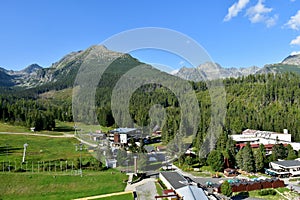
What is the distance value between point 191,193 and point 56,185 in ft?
23.6

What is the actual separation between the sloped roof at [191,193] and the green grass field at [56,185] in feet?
11.7

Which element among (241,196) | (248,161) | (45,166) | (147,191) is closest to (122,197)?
(147,191)

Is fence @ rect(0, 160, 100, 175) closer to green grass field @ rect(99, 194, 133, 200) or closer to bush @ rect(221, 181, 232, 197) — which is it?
green grass field @ rect(99, 194, 133, 200)

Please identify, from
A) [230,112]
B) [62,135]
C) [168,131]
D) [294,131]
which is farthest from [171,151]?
[230,112]

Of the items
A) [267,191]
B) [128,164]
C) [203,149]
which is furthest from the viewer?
[203,149]

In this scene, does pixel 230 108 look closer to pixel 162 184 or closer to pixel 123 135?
pixel 123 135

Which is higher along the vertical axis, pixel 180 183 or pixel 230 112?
pixel 230 112

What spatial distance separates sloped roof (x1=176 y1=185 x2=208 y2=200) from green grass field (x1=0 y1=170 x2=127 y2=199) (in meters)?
3.56

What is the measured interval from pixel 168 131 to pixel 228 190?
26.5ft

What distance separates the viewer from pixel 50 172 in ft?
52.5

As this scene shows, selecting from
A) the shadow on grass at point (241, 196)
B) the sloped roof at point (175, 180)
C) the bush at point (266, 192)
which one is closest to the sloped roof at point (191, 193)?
the sloped roof at point (175, 180)

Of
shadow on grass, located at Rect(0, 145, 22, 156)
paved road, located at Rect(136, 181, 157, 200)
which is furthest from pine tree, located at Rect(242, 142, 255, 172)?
shadow on grass, located at Rect(0, 145, 22, 156)

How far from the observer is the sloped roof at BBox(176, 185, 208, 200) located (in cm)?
1079

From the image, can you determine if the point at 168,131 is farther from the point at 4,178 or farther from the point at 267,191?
the point at 4,178
